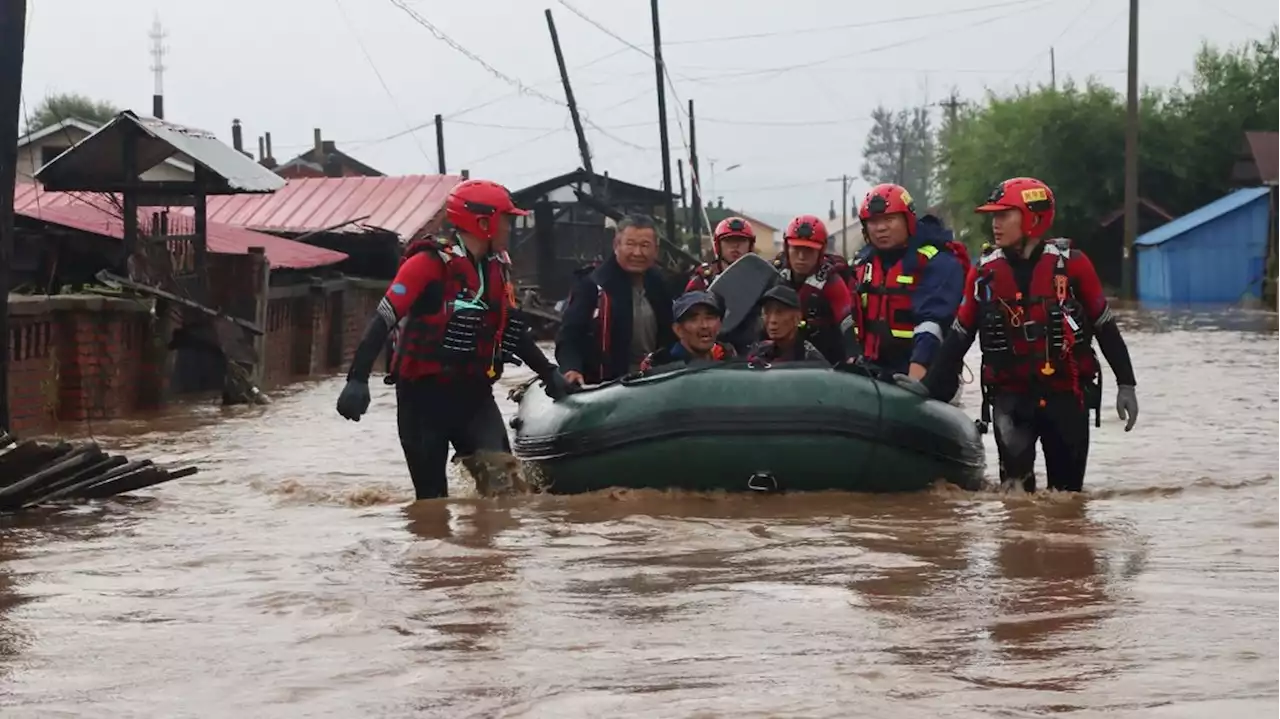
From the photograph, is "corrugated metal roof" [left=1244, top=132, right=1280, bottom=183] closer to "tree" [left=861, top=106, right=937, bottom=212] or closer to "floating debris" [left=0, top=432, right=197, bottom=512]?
"floating debris" [left=0, top=432, right=197, bottom=512]

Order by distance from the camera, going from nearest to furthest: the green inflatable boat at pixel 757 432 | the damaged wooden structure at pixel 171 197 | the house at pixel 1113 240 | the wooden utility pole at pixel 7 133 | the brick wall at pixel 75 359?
the green inflatable boat at pixel 757 432 < the wooden utility pole at pixel 7 133 < the brick wall at pixel 75 359 < the damaged wooden structure at pixel 171 197 < the house at pixel 1113 240

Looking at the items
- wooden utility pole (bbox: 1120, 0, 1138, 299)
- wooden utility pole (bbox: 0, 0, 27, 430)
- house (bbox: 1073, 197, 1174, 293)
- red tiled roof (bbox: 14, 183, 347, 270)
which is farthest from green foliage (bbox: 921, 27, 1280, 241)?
wooden utility pole (bbox: 0, 0, 27, 430)

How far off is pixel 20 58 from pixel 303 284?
13.2 metres

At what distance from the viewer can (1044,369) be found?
27.3 feet

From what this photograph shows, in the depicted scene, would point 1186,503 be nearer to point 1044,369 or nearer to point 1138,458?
point 1044,369

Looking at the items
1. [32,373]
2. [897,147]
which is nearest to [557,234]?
[32,373]

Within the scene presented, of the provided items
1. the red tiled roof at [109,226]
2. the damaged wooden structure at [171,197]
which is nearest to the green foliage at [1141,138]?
the red tiled roof at [109,226]

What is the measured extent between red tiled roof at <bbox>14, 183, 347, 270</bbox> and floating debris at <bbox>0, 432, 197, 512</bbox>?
749cm

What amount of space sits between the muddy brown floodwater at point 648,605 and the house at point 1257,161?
37634mm

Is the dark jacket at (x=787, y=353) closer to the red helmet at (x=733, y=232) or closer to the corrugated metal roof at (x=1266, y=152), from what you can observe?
the red helmet at (x=733, y=232)

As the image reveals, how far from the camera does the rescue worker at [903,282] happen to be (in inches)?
352

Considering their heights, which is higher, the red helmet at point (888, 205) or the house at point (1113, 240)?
the house at point (1113, 240)

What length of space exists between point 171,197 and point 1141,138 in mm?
37532

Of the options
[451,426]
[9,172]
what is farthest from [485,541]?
[9,172]
